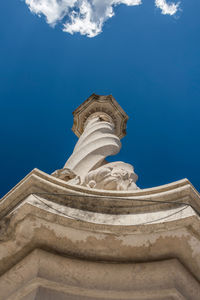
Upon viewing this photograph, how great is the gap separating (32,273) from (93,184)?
89.0 inches

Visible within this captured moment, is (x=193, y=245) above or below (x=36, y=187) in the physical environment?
below

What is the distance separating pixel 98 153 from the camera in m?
8.38

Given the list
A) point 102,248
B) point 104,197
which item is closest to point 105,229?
point 102,248

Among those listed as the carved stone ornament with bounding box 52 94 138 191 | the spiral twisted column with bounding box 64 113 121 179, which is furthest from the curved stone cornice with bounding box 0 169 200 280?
the spiral twisted column with bounding box 64 113 121 179

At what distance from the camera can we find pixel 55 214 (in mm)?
4160

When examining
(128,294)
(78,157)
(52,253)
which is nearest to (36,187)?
(52,253)

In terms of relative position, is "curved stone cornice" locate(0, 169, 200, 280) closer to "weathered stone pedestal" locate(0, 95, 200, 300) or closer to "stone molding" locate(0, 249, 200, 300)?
"weathered stone pedestal" locate(0, 95, 200, 300)

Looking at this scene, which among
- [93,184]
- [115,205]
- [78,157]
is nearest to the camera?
[115,205]

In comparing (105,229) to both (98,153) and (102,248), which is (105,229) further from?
(98,153)

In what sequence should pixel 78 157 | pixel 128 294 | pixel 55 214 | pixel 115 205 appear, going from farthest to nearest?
pixel 78 157
pixel 115 205
pixel 55 214
pixel 128 294

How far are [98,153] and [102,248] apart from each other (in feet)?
14.0

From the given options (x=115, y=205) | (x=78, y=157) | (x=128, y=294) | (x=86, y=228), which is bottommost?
(x=128, y=294)

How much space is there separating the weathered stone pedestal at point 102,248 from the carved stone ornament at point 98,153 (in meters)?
1.60

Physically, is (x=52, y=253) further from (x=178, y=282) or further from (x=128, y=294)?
(x=178, y=282)
